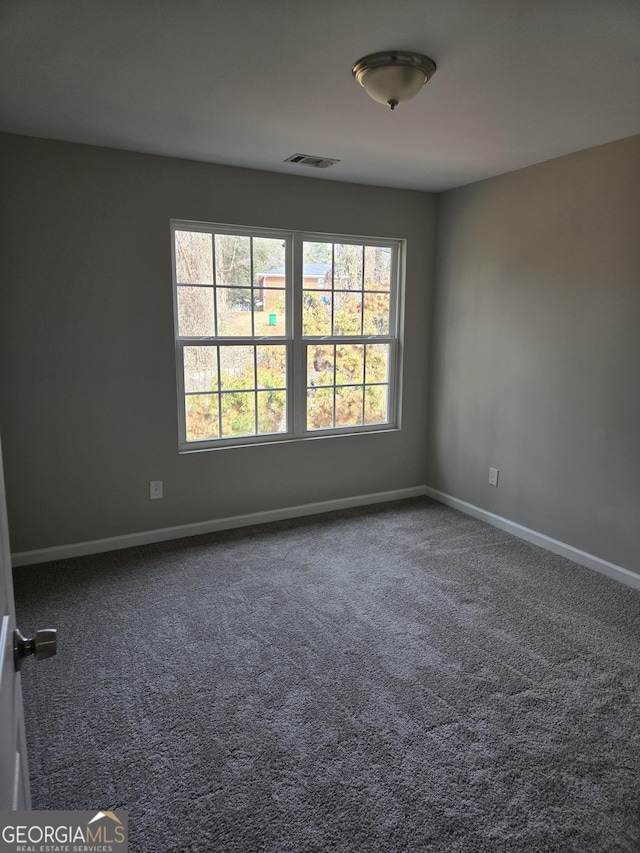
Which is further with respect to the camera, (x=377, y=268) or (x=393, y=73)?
(x=377, y=268)

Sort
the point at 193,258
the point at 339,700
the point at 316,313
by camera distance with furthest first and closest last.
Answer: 1. the point at 316,313
2. the point at 193,258
3. the point at 339,700

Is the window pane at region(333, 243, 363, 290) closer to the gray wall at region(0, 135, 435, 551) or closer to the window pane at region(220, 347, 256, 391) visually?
the gray wall at region(0, 135, 435, 551)

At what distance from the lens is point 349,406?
4488 millimetres

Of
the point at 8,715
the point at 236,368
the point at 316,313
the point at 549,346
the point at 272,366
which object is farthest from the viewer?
the point at 316,313

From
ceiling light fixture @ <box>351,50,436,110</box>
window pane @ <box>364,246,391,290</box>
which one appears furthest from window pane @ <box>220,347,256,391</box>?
ceiling light fixture @ <box>351,50,436,110</box>

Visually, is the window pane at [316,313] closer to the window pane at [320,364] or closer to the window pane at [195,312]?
the window pane at [320,364]

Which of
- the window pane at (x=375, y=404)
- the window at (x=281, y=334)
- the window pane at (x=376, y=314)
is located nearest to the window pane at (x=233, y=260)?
the window at (x=281, y=334)

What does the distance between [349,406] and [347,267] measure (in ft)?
3.57

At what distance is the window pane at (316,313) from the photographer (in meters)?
4.15

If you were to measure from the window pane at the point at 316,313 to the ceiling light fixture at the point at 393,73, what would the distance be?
78.3 inches

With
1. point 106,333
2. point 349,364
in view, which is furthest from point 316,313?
point 106,333

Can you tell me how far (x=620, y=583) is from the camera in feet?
10.6

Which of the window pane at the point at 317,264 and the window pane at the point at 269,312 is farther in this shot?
the window pane at the point at 317,264

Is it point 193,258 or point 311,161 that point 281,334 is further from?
point 311,161
